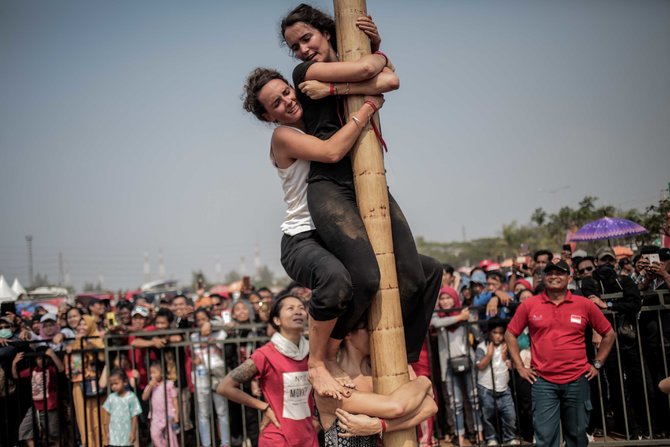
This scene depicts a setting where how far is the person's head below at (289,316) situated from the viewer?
5.76m

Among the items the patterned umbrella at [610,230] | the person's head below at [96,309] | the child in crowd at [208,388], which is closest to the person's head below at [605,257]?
the patterned umbrella at [610,230]

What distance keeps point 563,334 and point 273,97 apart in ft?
15.0

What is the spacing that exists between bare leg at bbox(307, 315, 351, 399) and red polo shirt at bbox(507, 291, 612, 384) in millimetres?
4035

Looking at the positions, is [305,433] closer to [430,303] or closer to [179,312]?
[430,303]

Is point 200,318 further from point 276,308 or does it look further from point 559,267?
point 559,267

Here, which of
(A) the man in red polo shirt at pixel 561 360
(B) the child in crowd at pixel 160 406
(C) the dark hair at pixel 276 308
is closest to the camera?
(C) the dark hair at pixel 276 308

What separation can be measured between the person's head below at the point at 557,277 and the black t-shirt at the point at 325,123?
417 centimetres

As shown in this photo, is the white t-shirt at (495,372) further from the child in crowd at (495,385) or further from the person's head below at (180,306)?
the person's head below at (180,306)

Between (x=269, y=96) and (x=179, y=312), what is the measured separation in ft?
23.7

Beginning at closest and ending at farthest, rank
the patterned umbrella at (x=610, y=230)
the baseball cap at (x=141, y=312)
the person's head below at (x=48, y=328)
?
the baseball cap at (x=141, y=312)
the person's head below at (x=48, y=328)
the patterned umbrella at (x=610, y=230)

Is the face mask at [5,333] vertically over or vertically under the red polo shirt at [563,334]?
over

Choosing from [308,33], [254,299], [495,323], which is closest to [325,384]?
[308,33]

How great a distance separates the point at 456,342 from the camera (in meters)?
7.95

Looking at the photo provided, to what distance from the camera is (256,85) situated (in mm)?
3037
